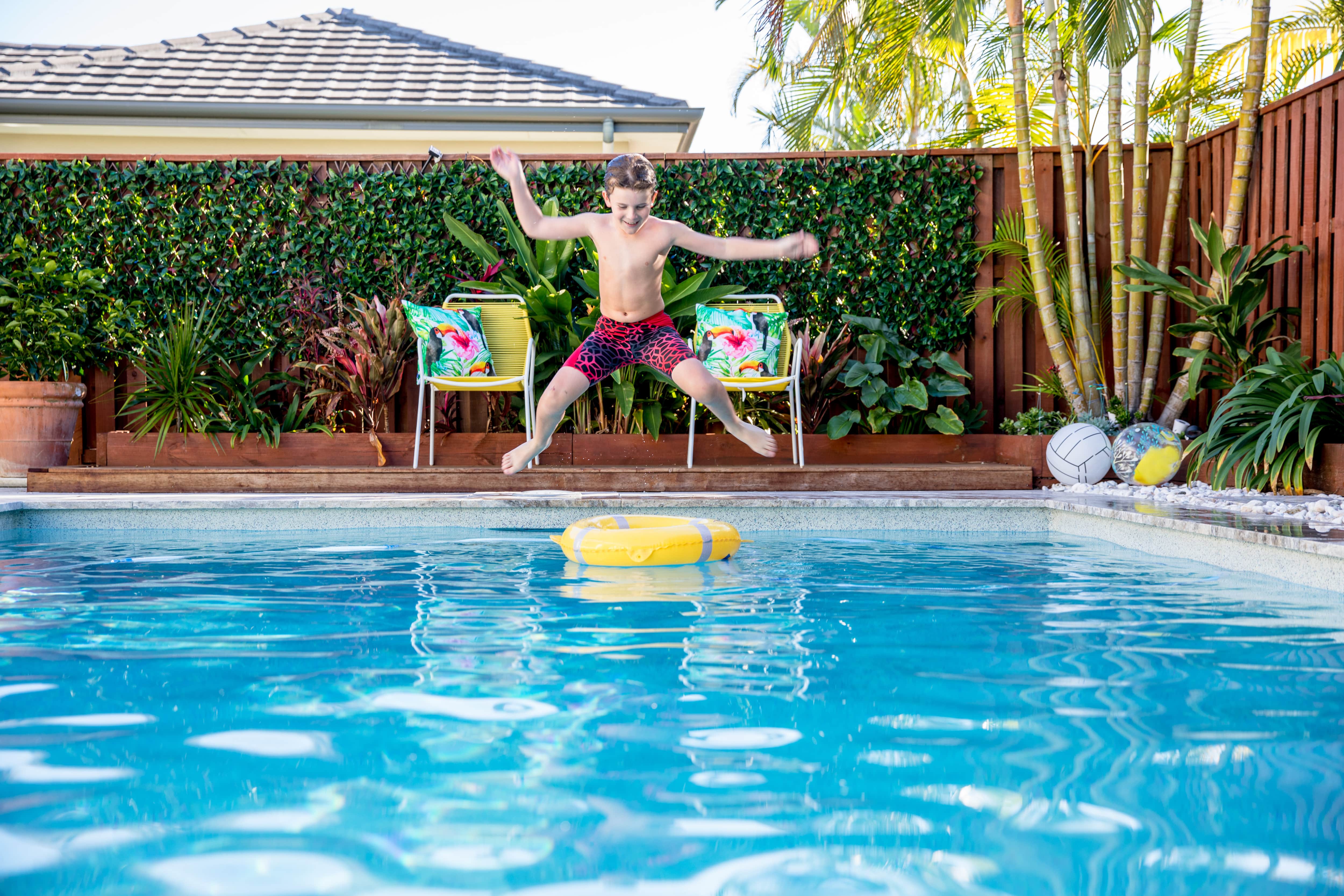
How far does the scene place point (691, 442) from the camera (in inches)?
241

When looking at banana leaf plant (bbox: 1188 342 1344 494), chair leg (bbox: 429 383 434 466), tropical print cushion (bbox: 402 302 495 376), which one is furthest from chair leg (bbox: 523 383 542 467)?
banana leaf plant (bbox: 1188 342 1344 494)

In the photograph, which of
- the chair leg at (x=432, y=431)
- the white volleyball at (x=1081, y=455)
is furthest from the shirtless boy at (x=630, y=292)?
the white volleyball at (x=1081, y=455)

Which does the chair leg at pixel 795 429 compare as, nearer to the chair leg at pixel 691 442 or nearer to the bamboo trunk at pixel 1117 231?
the chair leg at pixel 691 442

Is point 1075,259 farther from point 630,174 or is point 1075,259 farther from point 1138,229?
point 630,174

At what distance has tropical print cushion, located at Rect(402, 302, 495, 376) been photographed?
246 inches

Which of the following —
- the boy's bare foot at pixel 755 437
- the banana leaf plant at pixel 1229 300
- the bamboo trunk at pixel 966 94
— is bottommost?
the boy's bare foot at pixel 755 437

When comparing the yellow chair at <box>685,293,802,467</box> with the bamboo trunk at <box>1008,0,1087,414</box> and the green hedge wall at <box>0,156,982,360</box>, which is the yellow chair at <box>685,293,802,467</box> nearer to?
the green hedge wall at <box>0,156,982,360</box>

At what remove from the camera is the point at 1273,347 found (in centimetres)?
565

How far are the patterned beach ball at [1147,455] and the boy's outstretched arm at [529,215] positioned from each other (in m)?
3.12

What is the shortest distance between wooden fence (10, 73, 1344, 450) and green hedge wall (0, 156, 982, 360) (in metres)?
0.11

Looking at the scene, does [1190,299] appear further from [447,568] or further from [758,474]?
[447,568]

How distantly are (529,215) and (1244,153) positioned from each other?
4105 millimetres

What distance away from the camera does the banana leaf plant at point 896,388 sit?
6.41m

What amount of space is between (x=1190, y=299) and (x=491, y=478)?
12.7ft
